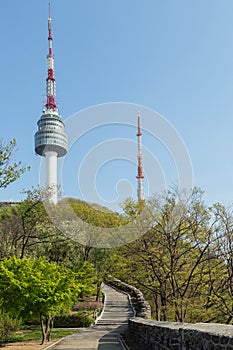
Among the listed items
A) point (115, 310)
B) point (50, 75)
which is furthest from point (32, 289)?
point (50, 75)

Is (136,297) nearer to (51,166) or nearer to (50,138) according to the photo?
(51,166)

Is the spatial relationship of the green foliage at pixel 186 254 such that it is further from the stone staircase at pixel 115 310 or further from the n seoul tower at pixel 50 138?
the n seoul tower at pixel 50 138

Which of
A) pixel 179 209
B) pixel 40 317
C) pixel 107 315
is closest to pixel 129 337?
pixel 40 317

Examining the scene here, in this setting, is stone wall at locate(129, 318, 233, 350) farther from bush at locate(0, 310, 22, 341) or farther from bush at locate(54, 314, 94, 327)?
bush at locate(54, 314, 94, 327)

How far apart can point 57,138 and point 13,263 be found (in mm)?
87049

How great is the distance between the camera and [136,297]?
1236 inches

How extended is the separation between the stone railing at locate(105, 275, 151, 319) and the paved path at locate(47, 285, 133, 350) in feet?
1.99

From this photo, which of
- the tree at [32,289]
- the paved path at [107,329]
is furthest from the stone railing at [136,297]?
the tree at [32,289]

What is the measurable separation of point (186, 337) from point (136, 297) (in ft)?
83.5

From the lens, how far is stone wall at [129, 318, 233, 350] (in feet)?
17.7

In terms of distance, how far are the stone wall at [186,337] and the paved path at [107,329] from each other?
9.78 ft

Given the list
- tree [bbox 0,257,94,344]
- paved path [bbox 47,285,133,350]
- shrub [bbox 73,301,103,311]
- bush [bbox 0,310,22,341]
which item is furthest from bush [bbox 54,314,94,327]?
bush [bbox 0,310,22,341]

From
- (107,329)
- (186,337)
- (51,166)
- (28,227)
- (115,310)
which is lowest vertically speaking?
(107,329)

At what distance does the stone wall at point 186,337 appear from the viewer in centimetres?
540
